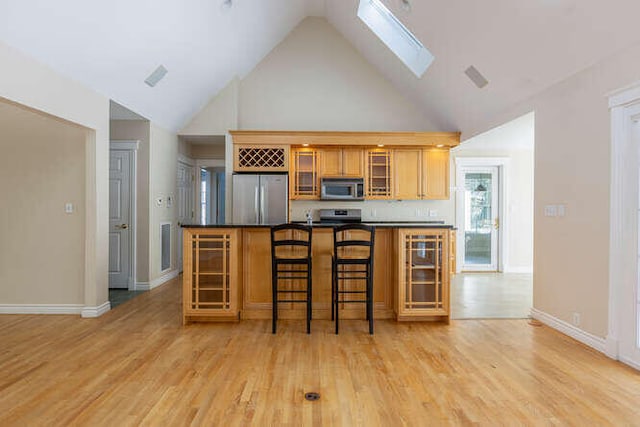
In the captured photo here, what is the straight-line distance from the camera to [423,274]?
3.71m

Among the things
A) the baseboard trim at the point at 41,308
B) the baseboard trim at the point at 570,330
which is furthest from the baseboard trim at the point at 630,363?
the baseboard trim at the point at 41,308

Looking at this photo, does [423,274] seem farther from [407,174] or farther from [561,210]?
[407,174]

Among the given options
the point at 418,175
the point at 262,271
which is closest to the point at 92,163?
Result: the point at 262,271

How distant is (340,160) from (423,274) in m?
2.69

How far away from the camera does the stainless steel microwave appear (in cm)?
577

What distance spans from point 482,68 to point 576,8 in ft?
4.37

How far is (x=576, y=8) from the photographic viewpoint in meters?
2.69

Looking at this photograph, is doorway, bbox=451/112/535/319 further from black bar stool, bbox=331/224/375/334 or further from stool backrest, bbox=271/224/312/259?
stool backrest, bbox=271/224/312/259

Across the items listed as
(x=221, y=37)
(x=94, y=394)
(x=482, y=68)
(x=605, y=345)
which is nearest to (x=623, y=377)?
(x=605, y=345)

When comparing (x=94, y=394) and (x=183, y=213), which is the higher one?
(x=183, y=213)

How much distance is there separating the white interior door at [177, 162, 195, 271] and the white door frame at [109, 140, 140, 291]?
3.41ft

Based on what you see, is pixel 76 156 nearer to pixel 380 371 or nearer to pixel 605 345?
pixel 380 371

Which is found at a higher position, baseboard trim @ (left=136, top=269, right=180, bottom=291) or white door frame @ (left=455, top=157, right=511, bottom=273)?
white door frame @ (left=455, top=157, right=511, bottom=273)

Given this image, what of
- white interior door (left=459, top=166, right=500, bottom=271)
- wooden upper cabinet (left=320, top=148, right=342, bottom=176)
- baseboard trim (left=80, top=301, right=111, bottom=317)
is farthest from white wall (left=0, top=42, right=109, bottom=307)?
white interior door (left=459, top=166, right=500, bottom=271)
